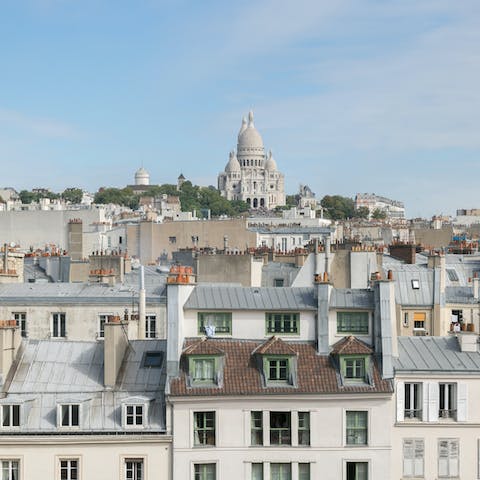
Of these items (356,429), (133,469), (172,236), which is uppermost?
(172,236)

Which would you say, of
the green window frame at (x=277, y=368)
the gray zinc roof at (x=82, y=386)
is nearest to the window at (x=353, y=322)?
the green window frame at (x=277, y=368)

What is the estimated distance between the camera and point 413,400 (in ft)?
99.5

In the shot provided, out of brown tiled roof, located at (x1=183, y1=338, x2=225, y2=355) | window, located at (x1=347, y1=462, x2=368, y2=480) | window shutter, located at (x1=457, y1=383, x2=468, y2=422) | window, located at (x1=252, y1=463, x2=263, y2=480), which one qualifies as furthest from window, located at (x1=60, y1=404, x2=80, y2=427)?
window shutter, located at (x1=457, y1=383, x2=468, y2=422)

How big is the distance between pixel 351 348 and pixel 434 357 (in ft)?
8.27

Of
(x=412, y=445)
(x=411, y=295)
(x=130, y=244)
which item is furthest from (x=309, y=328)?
(x=130, y=244)

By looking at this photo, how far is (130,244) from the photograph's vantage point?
88.9m

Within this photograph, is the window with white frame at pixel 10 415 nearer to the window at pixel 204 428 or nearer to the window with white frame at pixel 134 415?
the window with white frame at pixel 134 415

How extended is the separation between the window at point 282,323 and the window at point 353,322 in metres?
1.11

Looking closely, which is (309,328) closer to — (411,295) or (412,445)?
(412,445)

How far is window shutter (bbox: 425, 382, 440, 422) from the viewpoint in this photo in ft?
98.8

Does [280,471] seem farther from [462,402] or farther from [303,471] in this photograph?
[462,402]

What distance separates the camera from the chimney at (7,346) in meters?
30.8

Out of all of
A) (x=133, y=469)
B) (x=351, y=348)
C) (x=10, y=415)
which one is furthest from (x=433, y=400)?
(x=10, y=415)

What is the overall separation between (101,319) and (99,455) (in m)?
11.5
